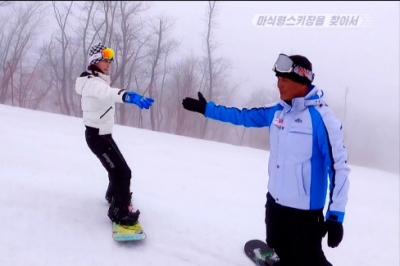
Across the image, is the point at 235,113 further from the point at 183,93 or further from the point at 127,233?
the point at 183,93

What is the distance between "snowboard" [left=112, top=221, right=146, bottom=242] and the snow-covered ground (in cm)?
8

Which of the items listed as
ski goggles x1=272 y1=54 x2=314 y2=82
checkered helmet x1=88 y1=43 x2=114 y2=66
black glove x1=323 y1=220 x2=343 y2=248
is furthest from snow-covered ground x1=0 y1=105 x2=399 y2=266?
ski goggles x1=272 y1=54 x2=314 y2=82

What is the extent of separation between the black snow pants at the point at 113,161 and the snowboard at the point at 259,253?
1536 mm

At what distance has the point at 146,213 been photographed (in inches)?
178

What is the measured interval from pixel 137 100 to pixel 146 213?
1.87m

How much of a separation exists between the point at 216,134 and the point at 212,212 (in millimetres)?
36042

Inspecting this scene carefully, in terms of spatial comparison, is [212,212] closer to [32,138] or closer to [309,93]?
[309,93]

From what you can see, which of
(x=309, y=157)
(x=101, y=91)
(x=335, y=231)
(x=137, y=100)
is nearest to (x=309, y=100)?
(x=309, y=157)

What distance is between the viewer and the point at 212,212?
5.14 meters

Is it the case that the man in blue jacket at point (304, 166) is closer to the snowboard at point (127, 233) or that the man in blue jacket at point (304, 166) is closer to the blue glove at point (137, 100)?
the blue glove at point (137, 100)

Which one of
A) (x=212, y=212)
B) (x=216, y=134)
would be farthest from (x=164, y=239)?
(x=216, y=134)

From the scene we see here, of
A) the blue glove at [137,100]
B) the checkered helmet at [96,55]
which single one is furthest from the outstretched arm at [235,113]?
the checkered helmet at [96,55]

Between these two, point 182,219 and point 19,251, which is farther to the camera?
point 182,219

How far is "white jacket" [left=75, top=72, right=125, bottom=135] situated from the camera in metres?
3.63
